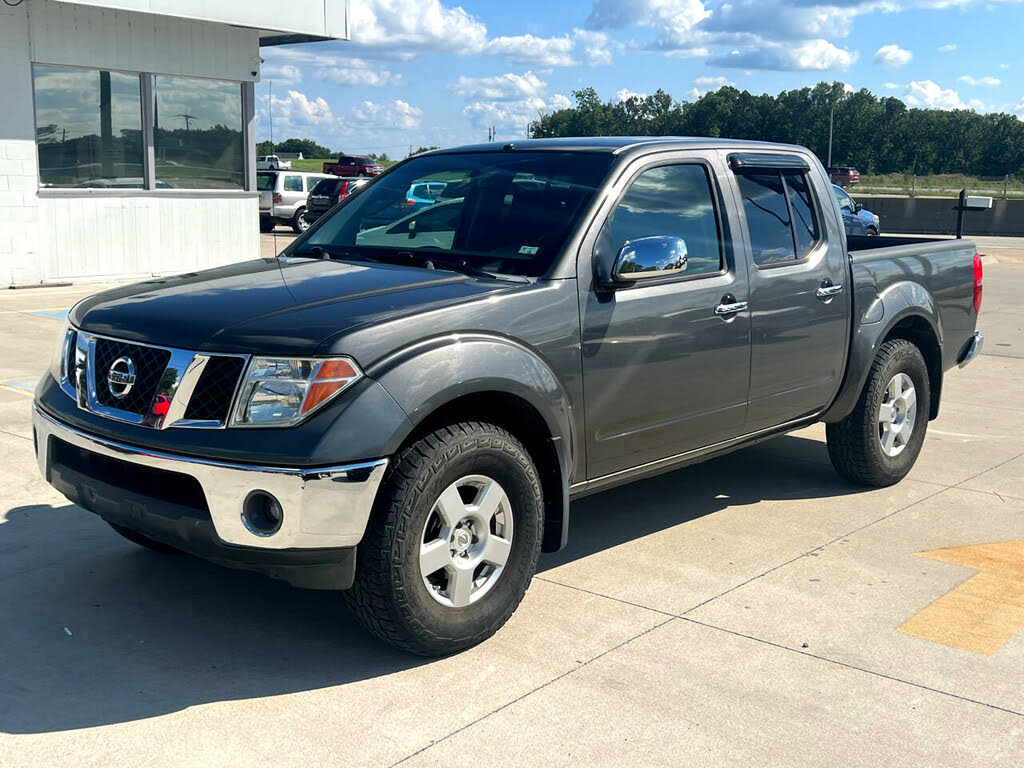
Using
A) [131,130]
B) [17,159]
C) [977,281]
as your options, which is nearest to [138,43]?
[131,130]

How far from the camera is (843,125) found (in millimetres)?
110062

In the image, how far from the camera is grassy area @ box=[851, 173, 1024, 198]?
2048 inches

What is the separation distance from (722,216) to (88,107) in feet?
43.4

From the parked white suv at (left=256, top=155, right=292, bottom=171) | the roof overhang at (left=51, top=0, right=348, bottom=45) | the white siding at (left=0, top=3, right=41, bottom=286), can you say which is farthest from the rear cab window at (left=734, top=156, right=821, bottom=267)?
the parked white suv at (left=256, top=155, right=292, bottom=171)

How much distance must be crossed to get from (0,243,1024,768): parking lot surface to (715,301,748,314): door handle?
1.12 meters

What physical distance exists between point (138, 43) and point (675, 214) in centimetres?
1351

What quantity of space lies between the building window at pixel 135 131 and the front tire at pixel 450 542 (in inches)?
535

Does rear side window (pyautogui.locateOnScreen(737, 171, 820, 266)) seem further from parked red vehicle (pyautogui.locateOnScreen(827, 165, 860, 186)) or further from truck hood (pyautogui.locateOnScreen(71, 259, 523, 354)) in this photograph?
parked red vehicle (pyautogui.locateOnScreen(827, 165, 860, 186))

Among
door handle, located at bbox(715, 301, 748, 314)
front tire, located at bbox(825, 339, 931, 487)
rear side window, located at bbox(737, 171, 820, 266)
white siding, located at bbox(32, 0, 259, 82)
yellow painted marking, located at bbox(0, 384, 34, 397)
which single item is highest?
white siding, located at bbox(32, 0, 259, 82)

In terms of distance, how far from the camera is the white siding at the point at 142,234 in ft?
51.9

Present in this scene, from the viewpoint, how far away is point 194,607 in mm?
4395

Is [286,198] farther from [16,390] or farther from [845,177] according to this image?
[845,177]

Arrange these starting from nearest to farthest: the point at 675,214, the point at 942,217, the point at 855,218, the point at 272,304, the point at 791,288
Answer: the point at 272,304 → the point at 675,214 → the point at 791,288 → the point at 855,218 → the point at 942,217

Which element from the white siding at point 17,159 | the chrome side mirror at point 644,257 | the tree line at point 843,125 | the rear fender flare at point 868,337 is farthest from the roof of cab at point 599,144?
the tree line at point 843,125
